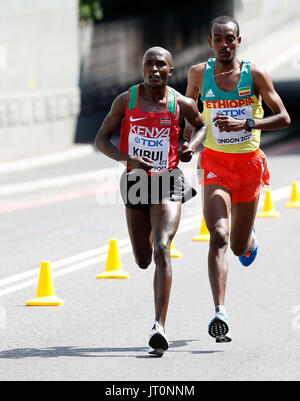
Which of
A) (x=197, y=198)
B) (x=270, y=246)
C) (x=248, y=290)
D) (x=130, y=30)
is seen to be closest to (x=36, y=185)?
(x=197, y=198)

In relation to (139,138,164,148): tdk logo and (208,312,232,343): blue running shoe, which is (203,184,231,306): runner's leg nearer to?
(208,312,232,343): blue running shoe

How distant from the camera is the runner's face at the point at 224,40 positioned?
304 inches

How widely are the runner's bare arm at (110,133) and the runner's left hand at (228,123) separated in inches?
22.6

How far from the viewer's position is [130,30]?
34.2m

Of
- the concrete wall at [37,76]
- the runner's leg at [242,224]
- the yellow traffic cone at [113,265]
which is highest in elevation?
the concrete wall at [37,76]

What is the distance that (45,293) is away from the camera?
29.5 feet

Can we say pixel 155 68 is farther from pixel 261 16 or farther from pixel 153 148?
pixel 261 16

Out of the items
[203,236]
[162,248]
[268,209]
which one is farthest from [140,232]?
[268,209]

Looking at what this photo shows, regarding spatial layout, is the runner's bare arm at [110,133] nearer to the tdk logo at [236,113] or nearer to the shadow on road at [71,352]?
the tdk logo at [236,113]

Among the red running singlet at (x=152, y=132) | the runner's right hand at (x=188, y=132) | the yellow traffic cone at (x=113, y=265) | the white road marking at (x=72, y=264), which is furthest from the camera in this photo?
the yellow traffic cone at (x=113, y=265)

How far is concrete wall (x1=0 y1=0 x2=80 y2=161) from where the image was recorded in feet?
74.5

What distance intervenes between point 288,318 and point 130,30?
26.7 m

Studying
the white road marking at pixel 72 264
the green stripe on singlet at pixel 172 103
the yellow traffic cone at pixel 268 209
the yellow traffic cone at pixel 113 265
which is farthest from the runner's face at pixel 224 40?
the yellow traffic cone at pixel 268 209
